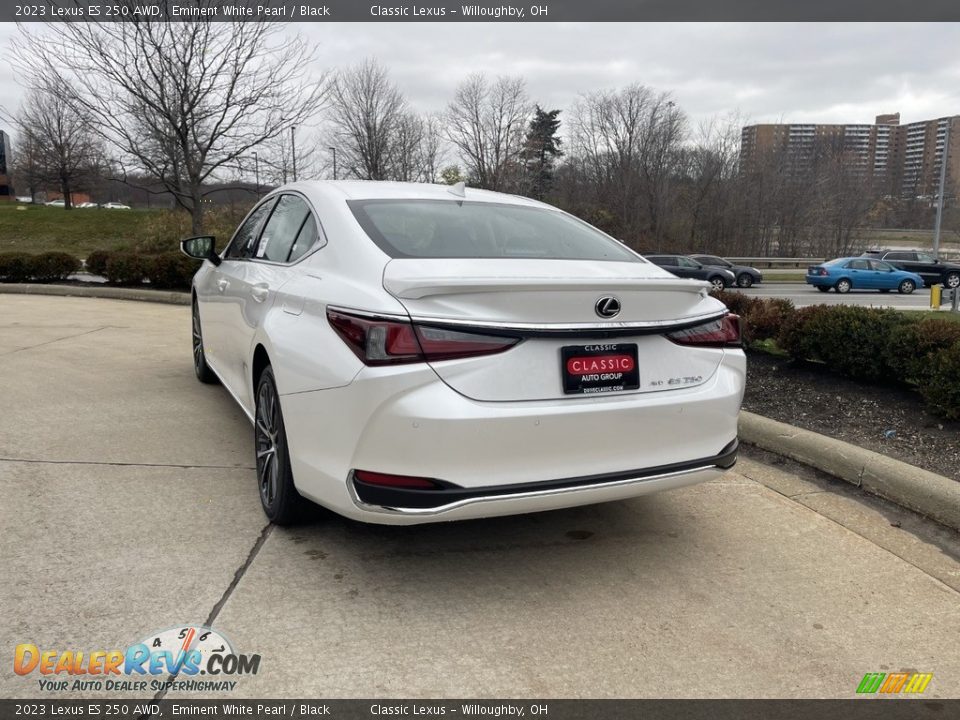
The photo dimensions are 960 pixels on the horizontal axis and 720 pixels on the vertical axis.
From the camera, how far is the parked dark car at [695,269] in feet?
87.3

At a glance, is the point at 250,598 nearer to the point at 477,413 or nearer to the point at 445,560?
the point at 445,560

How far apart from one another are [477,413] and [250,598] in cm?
115

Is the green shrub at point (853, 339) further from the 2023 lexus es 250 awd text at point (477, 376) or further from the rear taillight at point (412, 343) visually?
the rear taillight at point (412, 343)

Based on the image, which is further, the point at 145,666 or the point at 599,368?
the point at 599,368

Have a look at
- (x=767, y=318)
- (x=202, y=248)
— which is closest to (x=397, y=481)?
(x=202, y=248)

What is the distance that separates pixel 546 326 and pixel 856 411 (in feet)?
11.6

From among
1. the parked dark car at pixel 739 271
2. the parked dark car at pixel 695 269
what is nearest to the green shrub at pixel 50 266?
the parked dark car at pixel 695 269

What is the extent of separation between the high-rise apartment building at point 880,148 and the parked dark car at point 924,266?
1637 cm

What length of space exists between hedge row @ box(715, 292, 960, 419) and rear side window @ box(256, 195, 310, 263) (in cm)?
405

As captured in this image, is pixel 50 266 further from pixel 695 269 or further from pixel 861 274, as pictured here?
pixel 861 274

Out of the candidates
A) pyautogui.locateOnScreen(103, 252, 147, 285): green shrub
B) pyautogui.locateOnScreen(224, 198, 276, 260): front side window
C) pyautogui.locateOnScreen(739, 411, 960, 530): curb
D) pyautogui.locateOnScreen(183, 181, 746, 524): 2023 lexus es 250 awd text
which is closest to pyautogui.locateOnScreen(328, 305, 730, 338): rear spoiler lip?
pyautogui.locateOnScreen(183, 181, 746, 524): 2023 lexus es 250 awd text

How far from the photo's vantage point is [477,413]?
8.02 ft

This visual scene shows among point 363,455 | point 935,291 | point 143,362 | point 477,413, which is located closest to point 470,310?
point 477,413

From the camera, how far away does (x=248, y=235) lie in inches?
185
